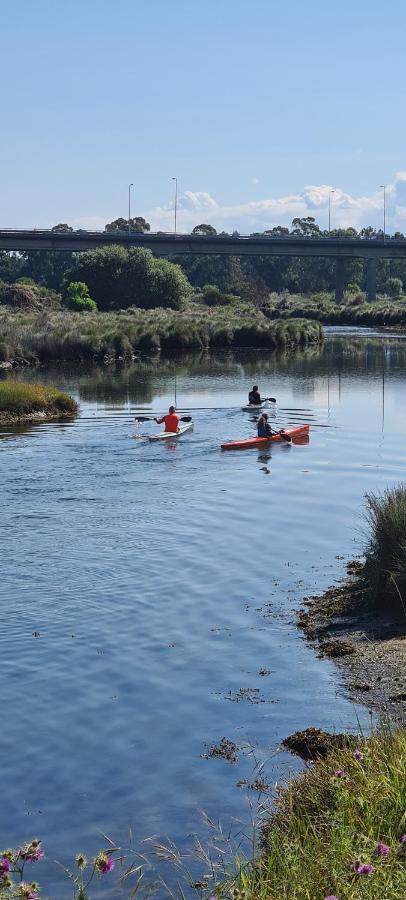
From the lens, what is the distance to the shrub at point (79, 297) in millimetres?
101375

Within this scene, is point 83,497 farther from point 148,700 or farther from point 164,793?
point 164,793

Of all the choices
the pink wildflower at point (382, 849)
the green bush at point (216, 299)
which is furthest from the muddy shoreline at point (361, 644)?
the green bush at point (216, 299)

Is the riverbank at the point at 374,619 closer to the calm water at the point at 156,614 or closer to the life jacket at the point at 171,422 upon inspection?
the calm water at the point at 156,614

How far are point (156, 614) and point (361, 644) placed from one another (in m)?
3.22

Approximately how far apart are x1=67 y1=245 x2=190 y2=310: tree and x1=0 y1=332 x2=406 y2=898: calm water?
235 feet

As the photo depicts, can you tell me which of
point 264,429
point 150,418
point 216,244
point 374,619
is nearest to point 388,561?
point 374,619

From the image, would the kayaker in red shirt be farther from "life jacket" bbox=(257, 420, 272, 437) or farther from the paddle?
"life jacket" bbox=(257, 420, 272, 437)

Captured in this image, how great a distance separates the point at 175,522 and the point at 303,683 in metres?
9.62

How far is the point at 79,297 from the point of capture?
338 ft

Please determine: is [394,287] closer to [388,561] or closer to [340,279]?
[340,279]

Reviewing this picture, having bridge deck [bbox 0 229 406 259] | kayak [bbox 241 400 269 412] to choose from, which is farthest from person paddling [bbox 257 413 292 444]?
bridge deck [bbox 0 229 406 259]

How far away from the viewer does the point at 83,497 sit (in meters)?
25.4

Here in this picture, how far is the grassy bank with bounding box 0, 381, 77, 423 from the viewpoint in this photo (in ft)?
130

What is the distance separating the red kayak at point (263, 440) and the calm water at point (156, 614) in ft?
1.81
